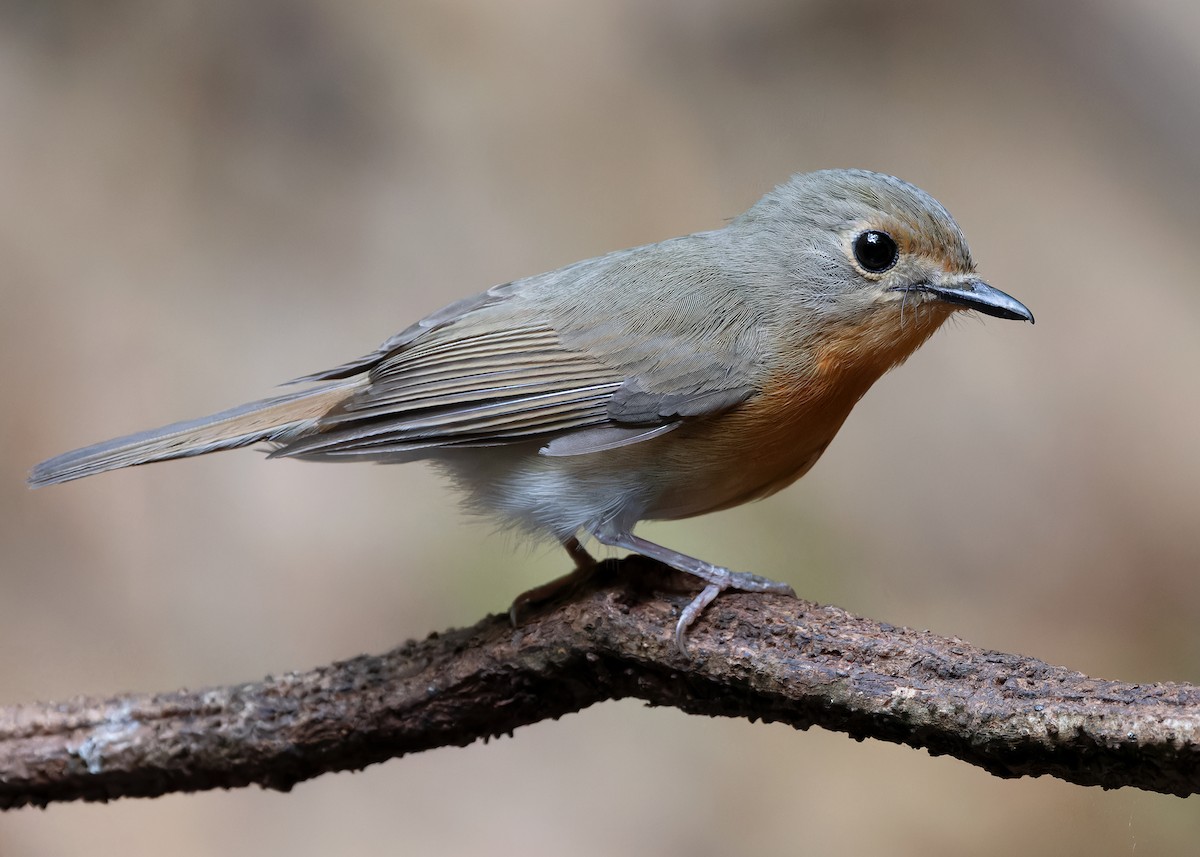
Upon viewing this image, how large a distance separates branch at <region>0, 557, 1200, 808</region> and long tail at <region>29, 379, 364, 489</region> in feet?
2.13

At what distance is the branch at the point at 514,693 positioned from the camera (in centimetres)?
247

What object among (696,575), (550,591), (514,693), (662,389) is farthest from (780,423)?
(514,693)

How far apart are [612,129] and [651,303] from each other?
2.78 meters

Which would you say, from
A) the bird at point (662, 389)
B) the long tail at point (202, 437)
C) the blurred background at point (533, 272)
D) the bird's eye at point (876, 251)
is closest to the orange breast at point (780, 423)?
the bird at point (662, 389)

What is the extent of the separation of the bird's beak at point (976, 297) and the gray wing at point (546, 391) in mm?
596

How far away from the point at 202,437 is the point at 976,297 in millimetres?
2220

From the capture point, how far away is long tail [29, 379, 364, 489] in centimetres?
305

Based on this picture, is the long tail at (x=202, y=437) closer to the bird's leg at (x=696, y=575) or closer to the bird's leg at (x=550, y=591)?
the bird's leg at (x=550, y=591)

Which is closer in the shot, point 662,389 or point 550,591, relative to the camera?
point 662,389

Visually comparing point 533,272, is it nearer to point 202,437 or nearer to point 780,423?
point 202,437

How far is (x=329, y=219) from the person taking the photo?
5.53 meters

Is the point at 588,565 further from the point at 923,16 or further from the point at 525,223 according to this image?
the point at 923,16

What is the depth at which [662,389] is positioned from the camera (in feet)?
9.83

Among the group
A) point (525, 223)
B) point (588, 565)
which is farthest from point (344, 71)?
point (588, 565)
